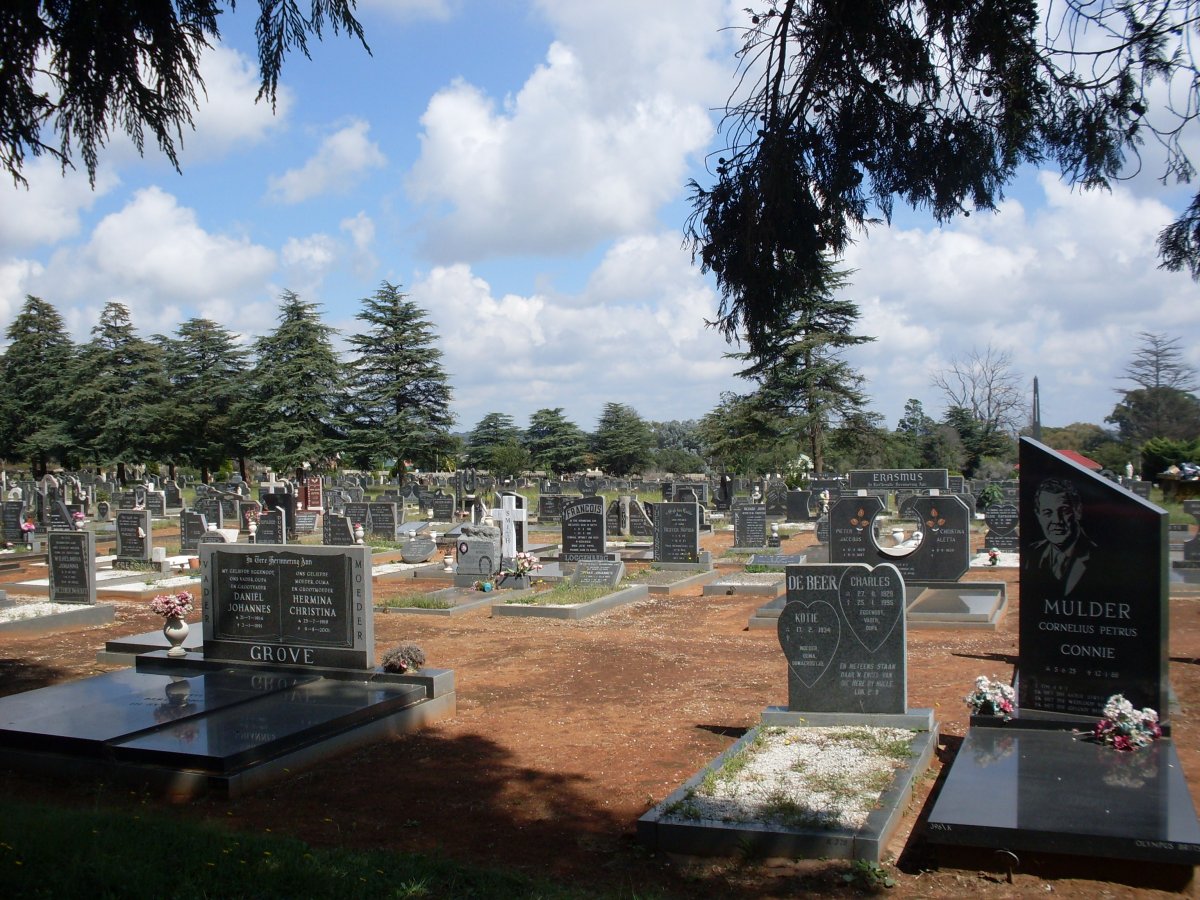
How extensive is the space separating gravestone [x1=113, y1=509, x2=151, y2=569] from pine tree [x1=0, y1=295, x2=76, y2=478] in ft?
149

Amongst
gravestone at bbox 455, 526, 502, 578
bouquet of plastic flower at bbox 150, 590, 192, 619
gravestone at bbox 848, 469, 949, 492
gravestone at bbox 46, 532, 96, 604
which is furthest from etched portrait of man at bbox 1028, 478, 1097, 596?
gravestone at bbox 848, 469, 949, 492

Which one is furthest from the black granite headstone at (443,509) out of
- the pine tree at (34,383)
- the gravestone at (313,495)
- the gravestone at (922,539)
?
the pine tree at (34,383)

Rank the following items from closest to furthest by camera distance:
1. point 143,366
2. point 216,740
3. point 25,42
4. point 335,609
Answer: point 25,42
point 216,740
point 335,609
point 143,366

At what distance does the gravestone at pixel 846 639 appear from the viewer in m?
7.16

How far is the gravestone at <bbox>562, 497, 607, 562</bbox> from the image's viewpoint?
18.5 m

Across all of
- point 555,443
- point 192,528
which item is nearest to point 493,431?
point 555,443

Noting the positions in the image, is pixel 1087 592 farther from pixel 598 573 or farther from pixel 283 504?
pixel 283 504

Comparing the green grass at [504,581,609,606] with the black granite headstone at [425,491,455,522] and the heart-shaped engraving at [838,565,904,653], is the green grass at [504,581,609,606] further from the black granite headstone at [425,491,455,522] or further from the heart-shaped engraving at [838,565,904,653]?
the black granite headstone at [425,491,455,522]

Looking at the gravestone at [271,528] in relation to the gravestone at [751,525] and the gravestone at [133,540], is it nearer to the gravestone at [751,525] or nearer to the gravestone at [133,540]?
the gravestone at [133,540]

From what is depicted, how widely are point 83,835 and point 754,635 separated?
873 cm

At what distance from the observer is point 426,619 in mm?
13875

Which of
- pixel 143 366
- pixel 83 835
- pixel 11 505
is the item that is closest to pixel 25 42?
pixel 83 835

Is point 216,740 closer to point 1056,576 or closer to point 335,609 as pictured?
point 335,609

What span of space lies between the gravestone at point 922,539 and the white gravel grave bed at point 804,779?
8.24 m
